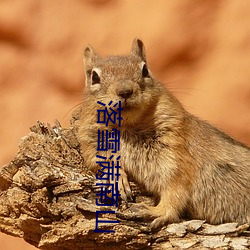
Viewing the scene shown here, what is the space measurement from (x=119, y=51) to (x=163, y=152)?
108 cm

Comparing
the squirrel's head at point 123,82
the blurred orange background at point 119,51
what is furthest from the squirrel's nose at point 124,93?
the blurred orange background at point 119,51

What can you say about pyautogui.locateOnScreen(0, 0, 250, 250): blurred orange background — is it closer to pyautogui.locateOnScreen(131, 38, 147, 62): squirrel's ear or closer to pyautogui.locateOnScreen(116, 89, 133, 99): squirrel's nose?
pyautogui.locateOnScreen(131, 38, 147, 62): squirrel's ear

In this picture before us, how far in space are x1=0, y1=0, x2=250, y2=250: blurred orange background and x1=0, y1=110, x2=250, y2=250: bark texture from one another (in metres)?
0.88

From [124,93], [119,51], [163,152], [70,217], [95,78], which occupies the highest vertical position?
[119,51]

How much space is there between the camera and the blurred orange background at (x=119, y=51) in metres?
2.48

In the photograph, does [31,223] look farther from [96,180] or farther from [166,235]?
[166,235]

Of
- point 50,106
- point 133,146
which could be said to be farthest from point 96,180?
point 50,106

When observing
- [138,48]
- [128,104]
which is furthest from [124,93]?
[138,48]

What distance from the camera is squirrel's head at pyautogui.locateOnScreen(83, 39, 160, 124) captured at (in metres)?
1.45

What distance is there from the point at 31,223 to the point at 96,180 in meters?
0.22

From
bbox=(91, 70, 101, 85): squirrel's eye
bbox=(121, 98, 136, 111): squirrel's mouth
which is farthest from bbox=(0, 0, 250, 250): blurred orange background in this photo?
bbox=(121, 98, 136, 111): squirrel's mouth

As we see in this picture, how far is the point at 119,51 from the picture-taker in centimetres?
254

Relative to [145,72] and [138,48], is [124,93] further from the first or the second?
[138,48]

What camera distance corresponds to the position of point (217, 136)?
67.7 inches
